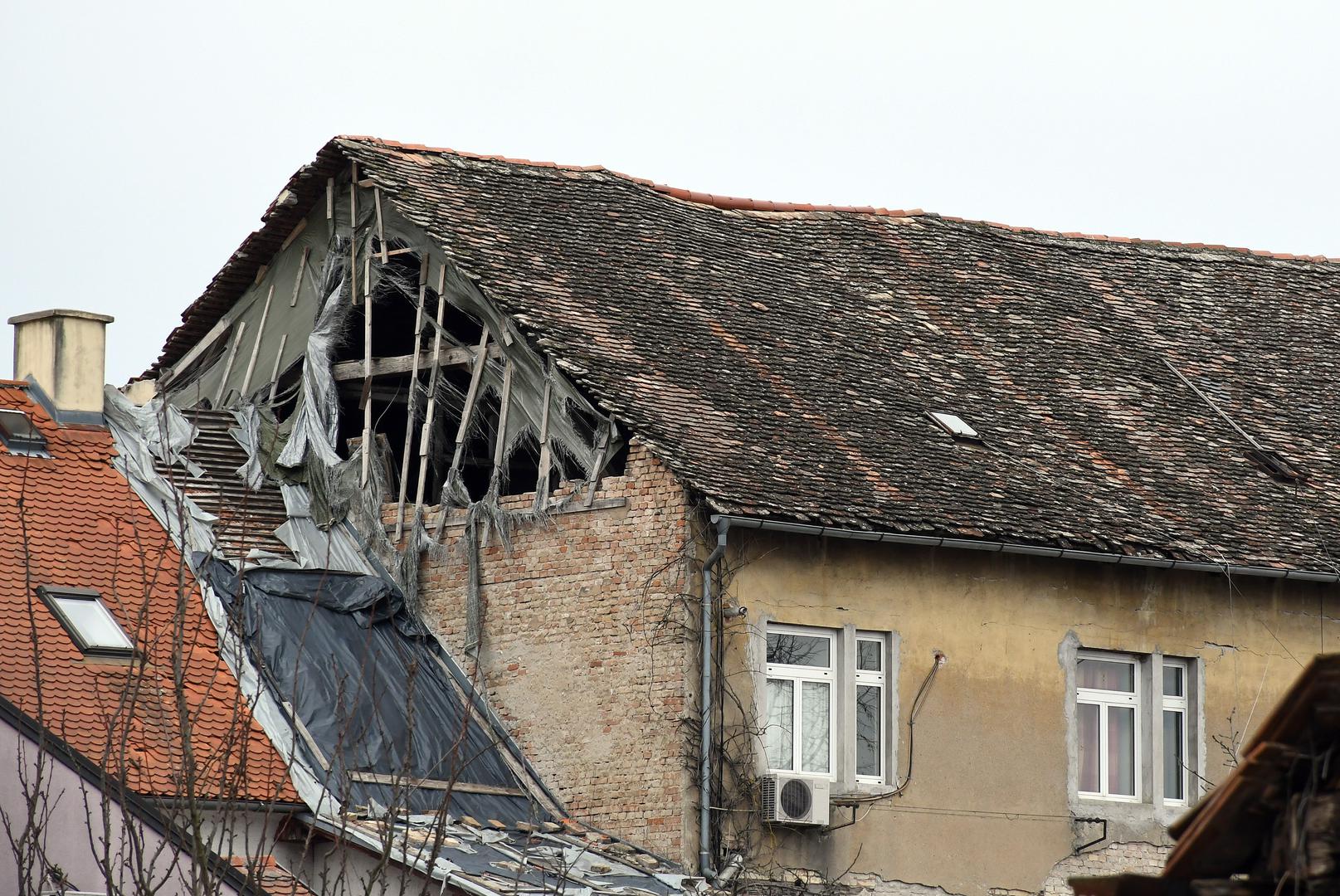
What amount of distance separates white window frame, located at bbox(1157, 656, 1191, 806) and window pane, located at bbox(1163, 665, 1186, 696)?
0.01 metres

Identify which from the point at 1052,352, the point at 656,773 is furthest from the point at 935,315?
the point at 656,773

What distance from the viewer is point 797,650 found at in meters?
17.0

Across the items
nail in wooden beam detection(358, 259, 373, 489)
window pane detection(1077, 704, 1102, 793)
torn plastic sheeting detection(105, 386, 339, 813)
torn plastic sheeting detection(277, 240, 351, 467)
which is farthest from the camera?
torn plastic sheeting detection(277, 240, 351, 467)

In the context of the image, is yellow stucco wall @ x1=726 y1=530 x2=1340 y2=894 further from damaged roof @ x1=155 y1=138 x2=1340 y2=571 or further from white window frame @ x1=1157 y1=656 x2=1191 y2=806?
damaged roof @ x1=155 y1=138 x2=1340 y2=571

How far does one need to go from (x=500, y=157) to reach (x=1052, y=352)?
6.12 metres

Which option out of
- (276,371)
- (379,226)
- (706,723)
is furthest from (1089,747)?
(276,371)

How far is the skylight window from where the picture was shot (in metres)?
16.3

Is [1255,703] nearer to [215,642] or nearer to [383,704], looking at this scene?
[383,704]

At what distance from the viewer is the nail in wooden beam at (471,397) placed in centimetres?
1833

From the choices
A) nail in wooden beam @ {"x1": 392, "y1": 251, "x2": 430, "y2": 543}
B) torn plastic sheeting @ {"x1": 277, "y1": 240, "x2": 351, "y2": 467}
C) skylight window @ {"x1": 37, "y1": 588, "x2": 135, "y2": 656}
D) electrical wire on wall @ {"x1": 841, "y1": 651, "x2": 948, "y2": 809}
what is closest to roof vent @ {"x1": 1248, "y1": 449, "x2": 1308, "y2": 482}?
electrical wire on wall @ {"x1": 841, "y1": 651, "x2": 948, "y2": 809}

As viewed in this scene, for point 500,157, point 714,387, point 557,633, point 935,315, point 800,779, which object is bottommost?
point 800,779

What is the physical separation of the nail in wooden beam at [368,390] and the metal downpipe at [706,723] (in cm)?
417

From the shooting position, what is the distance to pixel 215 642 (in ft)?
57.2

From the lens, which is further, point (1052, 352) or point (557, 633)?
point (1052, 352)
